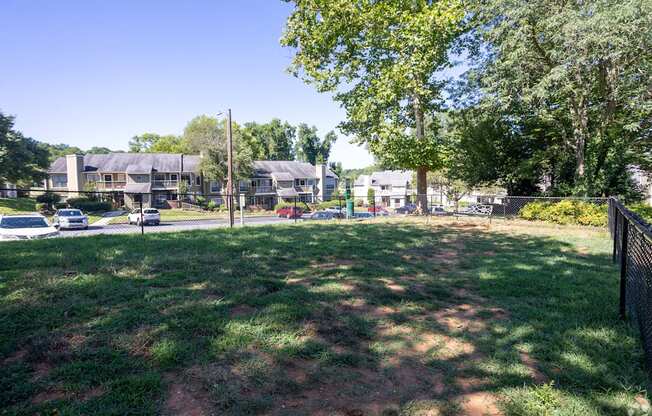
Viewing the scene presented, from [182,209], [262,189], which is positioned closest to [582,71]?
[182,209]

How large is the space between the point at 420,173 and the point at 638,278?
1492cm

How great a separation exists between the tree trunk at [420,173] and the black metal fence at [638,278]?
12.6m

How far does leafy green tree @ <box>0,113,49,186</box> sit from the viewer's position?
3309cm

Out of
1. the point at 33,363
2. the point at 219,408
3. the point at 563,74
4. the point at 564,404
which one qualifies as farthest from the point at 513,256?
the point at 563,74

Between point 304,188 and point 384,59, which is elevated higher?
point 384,59

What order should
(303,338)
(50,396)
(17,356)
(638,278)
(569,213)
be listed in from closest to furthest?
1. (50,396)
2. (17,356)
3. (303,338)
4. (638,278)
5. (569,213)

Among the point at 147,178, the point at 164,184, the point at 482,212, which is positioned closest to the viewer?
the point at 482,212

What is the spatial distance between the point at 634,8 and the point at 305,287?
13.9 meters

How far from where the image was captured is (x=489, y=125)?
17.5 meters

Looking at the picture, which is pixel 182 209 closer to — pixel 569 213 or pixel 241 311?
pixel 569 213

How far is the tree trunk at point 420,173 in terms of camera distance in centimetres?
1622

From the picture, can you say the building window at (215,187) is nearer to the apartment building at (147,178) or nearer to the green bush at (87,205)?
the apartment building at (147,178)

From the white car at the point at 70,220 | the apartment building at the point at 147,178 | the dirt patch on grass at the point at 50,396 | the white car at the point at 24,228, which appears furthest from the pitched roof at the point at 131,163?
the dirt patch on grass at the point at 50,396

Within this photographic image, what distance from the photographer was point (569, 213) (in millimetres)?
13188
